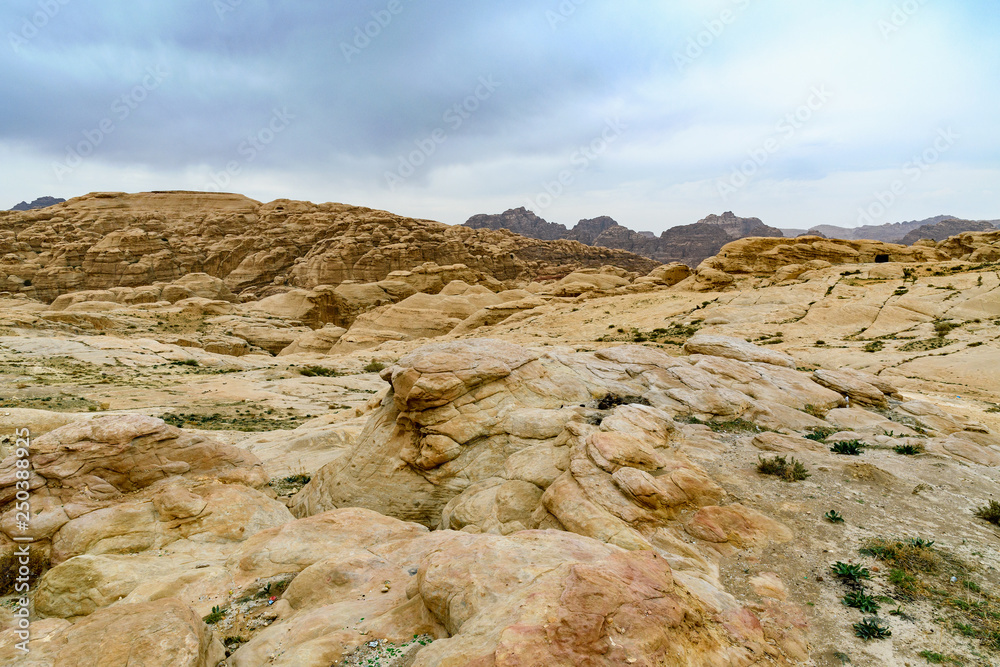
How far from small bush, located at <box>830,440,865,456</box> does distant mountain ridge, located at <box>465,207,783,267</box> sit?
12788cm

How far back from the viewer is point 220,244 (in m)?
73.1

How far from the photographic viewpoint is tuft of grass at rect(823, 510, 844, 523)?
6246mm

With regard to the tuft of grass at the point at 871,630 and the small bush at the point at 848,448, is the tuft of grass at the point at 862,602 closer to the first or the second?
the tuft of grass at the point at 871,630

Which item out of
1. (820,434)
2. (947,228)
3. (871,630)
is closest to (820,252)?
(820,434)

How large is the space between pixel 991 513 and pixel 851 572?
3.10 meters

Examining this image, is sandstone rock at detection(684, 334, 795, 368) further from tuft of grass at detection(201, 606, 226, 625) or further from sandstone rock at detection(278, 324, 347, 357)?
sandstone rock at detection(278, 324, 347, 357)

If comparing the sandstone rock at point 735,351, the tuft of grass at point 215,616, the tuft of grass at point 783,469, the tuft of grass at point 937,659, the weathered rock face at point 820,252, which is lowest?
the tuft of grass at point 937,659

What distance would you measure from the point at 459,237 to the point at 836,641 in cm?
8503

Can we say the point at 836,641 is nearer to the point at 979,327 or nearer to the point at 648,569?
the point at 648,569

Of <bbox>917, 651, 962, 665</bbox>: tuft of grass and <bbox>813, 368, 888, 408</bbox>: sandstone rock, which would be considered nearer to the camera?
<bbox>917, 651, 962, 665</bbox>: tuft of grass

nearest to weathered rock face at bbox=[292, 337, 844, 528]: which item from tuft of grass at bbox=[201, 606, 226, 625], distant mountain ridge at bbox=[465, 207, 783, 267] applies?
tuft of grass at bbox=[201, 606, 226, 625]

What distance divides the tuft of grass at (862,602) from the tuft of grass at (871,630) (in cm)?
18

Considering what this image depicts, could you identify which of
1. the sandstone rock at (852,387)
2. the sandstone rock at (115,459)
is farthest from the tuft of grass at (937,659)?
the sandstone rock at (115,459)

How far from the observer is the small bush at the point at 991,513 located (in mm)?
6234
